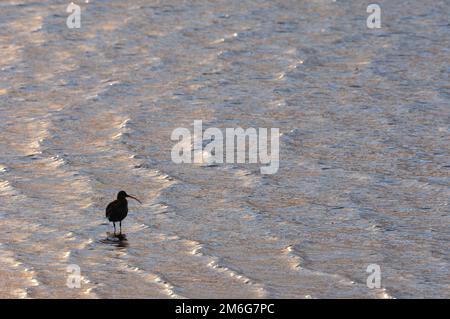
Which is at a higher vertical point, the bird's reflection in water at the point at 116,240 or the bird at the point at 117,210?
the bird at the point at 117,210

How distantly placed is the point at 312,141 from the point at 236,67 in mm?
2690

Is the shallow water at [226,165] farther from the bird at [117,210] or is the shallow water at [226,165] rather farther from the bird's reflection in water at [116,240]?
the bird at [117,210]

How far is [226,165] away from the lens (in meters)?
11.8

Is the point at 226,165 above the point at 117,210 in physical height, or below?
Result: below

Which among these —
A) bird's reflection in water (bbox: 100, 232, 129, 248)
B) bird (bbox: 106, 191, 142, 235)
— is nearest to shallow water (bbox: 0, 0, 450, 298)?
bird's reflection in water (bbox: 100, 232, 129, 248)

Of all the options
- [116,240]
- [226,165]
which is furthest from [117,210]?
[226,165]

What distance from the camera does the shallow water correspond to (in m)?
9.23

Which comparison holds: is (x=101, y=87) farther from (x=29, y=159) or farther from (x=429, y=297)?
(x=429, y=297)

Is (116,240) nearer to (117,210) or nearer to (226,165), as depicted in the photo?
(117,210)

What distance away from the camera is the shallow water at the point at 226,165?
30.3 ft

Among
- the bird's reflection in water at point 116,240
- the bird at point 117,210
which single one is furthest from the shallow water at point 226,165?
the bird at point 117,210

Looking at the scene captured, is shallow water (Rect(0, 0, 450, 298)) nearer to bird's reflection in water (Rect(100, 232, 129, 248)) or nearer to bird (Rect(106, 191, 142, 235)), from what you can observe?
bird's reflection in water (Rect(100, 232, 129, 248))

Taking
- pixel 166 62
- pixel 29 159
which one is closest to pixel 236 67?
pixel 166 62
